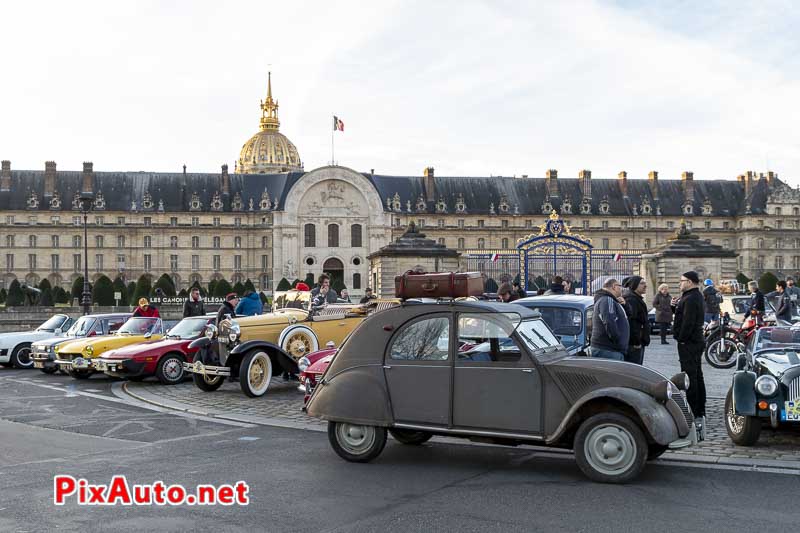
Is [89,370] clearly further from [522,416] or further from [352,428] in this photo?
[522,416]

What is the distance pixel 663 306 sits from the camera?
20.7 metres

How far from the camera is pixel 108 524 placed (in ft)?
19.8

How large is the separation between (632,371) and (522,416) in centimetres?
103

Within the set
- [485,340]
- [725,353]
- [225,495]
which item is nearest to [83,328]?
[225,495]

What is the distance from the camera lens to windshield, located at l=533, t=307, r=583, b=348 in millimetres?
12766

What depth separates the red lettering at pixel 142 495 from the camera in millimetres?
6691

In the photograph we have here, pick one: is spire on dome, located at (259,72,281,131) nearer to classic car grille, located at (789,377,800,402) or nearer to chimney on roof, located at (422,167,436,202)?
chimney on roof, located at (422,167,436,202)

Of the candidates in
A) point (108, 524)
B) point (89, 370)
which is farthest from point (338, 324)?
point (108, 524)

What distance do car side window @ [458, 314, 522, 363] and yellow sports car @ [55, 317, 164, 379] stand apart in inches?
403

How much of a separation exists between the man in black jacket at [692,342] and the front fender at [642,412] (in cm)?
217

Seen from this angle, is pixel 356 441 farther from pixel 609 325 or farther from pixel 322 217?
pixel 322 217

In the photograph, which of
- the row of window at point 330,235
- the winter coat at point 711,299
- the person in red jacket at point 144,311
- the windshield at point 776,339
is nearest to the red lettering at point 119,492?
the windshield at point 776,339

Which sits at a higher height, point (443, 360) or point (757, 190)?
point (757, 190)

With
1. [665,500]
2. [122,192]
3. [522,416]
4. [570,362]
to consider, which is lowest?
[665,500]
